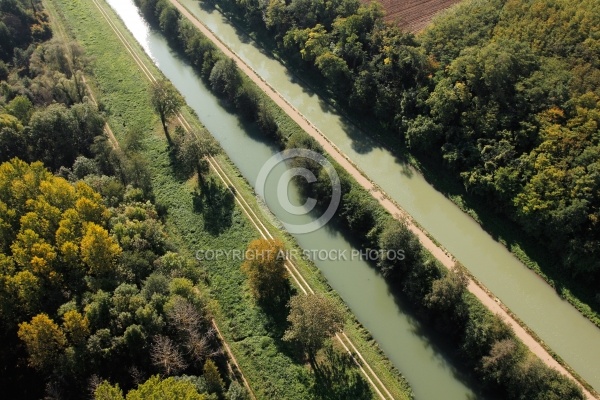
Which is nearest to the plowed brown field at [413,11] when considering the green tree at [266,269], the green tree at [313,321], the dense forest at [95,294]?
the green tree at [266,269]

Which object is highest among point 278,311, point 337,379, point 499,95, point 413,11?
point 413,11

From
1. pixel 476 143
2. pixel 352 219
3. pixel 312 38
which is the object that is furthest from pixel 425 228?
pixel 312 38

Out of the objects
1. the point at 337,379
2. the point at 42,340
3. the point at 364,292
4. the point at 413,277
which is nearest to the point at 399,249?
the point at 413,277

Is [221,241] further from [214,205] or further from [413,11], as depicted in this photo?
[413,11]

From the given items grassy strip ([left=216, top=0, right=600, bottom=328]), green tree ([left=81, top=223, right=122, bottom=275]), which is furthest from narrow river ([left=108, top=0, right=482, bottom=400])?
green tree ([left=81, top=223, right=122, bottom=275])

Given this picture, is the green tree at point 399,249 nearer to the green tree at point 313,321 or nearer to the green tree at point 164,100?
the green tree at point 313,321
